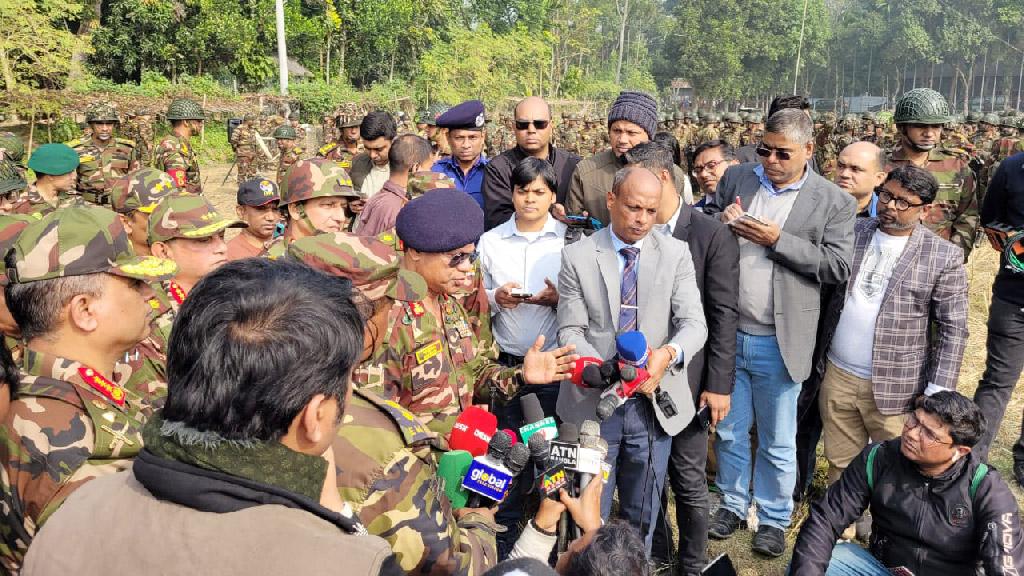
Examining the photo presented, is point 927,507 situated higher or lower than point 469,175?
lower

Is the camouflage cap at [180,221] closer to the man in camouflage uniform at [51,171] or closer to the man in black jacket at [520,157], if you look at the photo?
the man in black jacket at [520,157]

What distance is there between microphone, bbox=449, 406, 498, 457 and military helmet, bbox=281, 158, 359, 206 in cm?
187

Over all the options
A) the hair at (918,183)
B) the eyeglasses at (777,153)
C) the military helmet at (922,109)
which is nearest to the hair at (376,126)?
the eyeglasses at (777,153)

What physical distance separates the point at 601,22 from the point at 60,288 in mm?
79367

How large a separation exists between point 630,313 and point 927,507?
1453 mm

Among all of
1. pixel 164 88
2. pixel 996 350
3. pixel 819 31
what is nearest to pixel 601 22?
pixel 819 31

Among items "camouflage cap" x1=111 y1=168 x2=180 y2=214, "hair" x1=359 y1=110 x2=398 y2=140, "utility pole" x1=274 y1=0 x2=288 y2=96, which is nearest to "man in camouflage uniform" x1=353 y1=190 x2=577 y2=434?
"camouflage cap" x1=111 y1=168 x2=180 y2=214

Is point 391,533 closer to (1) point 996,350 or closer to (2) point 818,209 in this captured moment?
(2) point 818,209

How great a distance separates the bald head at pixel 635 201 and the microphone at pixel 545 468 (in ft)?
4.17

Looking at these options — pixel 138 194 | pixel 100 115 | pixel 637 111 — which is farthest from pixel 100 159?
pixel 637 111

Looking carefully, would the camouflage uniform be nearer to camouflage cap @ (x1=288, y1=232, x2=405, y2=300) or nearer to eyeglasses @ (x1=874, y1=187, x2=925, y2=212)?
camouflage cap @ (x1=288, y1=232, x2=405, y2=300)

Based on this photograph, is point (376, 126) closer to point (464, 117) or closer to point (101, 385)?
point (464, 117)

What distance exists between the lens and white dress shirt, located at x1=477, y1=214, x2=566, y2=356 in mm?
3549

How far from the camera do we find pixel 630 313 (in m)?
3.09
